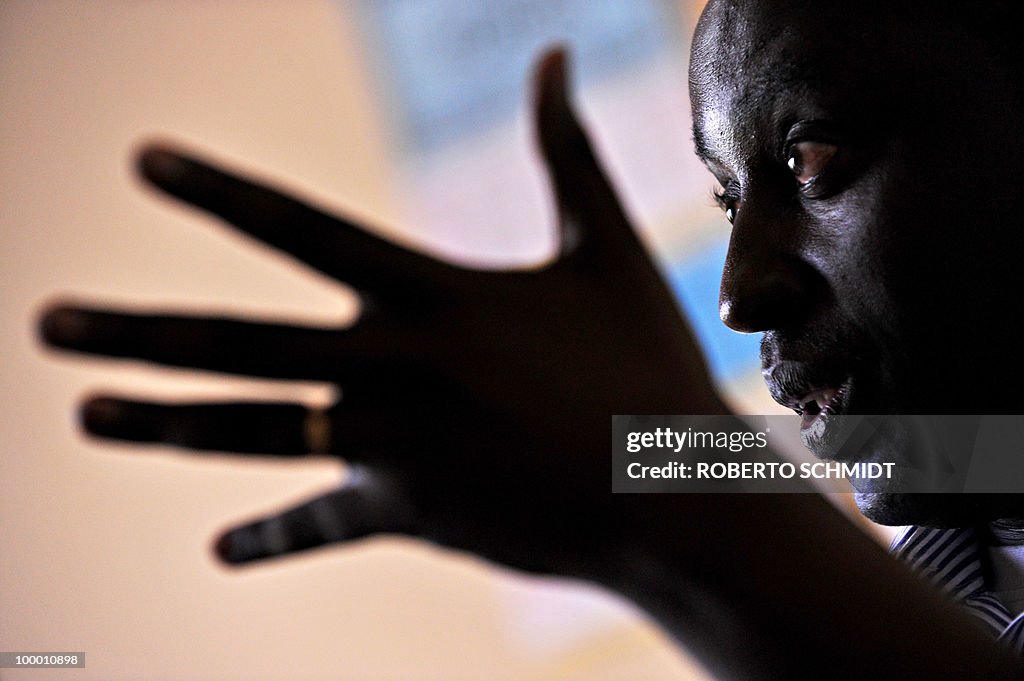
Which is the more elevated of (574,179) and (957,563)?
(574,179)

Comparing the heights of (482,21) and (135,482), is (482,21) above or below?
above

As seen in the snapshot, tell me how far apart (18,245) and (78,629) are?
0.71 m

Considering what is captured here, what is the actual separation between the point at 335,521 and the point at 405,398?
4 centimetres

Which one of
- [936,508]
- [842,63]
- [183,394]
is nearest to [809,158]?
[842,63]

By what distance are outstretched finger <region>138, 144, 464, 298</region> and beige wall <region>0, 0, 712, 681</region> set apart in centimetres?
148

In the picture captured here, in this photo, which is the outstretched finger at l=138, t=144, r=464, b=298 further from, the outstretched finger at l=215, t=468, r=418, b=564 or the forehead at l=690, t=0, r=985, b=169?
the forehead at l=690, t=0, r=985, b=169

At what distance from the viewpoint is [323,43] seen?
6.82ft

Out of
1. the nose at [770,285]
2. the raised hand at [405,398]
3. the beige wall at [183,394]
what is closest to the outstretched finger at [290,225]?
the raised hand at [405,398]

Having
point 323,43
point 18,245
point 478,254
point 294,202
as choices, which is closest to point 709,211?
point 478,254

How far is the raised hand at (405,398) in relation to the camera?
0.30 m

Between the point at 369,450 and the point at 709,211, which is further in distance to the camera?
the point at 709,211

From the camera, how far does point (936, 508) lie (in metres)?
0.44

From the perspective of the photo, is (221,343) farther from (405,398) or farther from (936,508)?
(936,508)

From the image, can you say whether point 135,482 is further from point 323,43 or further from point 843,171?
point 843,171
